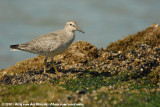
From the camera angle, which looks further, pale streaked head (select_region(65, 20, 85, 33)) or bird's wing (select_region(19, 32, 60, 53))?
pale streaked head (select_region(65, 20, 85, 33))

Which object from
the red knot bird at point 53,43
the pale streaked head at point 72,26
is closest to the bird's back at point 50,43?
the red knot bird at point 53,43

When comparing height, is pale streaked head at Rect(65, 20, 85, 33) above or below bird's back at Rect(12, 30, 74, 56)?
above

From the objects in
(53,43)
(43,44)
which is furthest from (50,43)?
(43,44)

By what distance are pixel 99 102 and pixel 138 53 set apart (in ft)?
35.9

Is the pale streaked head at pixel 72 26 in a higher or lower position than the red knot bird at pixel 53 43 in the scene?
higher

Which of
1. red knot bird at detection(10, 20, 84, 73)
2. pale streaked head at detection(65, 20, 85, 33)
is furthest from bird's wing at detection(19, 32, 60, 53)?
pale streaked head at detection(65, 20, 85, 33)

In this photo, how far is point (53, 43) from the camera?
556 inches

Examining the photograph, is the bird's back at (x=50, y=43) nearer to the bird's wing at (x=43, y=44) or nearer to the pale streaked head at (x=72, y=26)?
the bird's wing at (x=43, y=44)

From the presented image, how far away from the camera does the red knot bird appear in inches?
558

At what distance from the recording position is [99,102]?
742 cm

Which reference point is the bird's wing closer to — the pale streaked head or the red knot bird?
the red knot bird

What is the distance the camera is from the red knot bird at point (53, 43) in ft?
46.5

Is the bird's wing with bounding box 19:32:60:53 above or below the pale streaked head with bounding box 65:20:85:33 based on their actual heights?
below

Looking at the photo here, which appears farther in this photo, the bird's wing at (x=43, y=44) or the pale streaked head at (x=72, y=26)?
the pale streaked head at (x=72, y=26)
